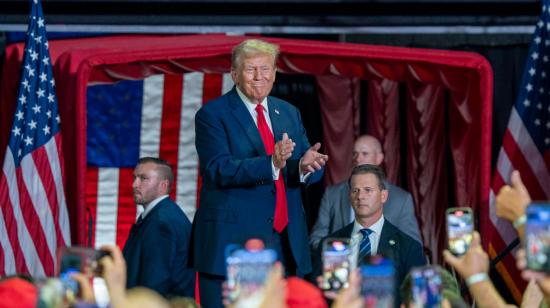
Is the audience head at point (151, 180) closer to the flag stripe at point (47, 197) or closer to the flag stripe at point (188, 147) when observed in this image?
the flag stripe at point (47, 197)

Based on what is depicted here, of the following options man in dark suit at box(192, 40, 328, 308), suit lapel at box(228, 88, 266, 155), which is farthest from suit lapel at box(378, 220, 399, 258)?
suit lapel at box(228, 88, 266, 155)

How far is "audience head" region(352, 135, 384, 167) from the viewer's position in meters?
9.26

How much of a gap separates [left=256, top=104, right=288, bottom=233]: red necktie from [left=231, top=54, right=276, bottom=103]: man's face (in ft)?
0.33

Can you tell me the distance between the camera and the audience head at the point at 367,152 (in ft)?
30.4

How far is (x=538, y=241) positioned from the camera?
4.30 meters

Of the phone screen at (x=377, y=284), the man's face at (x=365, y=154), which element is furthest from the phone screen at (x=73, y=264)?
the man's face at (x=365, y=154)

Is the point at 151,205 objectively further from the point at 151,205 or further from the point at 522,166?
the point at 522,166

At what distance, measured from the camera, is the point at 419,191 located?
1031 cm

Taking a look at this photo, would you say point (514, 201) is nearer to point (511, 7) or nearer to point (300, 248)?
point (300, 248)

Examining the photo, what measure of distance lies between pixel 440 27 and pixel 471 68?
56 cm

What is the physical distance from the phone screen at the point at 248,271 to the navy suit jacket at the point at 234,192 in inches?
84.6

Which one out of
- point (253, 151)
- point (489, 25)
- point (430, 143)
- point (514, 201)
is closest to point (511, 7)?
point (489, 25)

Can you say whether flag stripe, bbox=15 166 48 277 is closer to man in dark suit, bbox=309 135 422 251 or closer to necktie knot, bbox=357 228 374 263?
man in dark suit, bbox=309 135 422 251

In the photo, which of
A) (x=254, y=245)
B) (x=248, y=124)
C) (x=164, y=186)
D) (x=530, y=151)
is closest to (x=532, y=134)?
(x=530, y=151)
